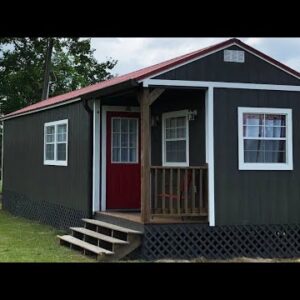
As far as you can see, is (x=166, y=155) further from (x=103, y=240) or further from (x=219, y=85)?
(x=103, y=240)

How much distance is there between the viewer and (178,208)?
27.6 ft

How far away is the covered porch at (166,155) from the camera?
27.4ft

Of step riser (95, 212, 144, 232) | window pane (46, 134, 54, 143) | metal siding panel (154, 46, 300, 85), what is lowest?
step riser (95, 212, 144, 232)

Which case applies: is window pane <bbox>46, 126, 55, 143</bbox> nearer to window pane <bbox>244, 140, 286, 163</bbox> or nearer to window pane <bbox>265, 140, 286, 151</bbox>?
window pane <bbox>244, 140, 286, 163</bbox>

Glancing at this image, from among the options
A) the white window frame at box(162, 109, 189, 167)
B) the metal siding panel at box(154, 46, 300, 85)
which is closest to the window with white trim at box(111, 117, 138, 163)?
the white window frame at box(162, 109, 189, 167)

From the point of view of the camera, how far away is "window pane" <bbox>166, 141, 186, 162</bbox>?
33.0 ft

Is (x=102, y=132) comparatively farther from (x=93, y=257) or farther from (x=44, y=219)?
(x=44, y=219)

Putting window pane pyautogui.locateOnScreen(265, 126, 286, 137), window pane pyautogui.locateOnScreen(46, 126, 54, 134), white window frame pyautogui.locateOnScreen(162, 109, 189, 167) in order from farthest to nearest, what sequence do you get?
window pane pyautogui.locateOnScreen(46, 126, 54, 134)
white window frame pyautogui.locateOnScreen(162, 109, 189, 167)
window pane pyautogui.locateOnScreen(265, 126, 286, 137)

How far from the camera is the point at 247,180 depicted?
349 inches

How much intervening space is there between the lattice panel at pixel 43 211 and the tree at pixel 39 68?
37.3ft

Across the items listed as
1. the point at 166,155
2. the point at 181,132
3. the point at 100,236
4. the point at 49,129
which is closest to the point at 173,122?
the point at 181,132

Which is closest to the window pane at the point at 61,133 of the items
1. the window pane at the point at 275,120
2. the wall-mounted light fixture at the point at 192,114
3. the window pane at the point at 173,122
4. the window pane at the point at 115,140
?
the window pane at the point at 115,140

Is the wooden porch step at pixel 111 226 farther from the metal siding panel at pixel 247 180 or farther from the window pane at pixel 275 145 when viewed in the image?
the window pane at pixel 275 145
